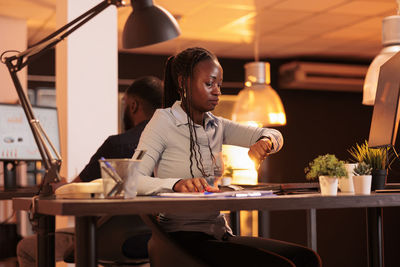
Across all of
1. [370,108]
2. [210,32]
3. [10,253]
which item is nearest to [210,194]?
[10,253]

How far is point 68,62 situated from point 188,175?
2.10 m

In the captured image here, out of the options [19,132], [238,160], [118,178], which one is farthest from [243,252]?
[19,132]

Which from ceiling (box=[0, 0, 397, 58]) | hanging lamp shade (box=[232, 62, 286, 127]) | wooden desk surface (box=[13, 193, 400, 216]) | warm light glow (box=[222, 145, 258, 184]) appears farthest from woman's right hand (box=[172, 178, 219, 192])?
ceiling (box=[0, 0, 397, 58])

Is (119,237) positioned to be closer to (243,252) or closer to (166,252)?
(166,252)

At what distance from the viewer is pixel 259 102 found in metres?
4.95

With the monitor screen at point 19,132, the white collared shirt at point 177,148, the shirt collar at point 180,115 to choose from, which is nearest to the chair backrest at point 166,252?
the white collared shirt at point 177,148

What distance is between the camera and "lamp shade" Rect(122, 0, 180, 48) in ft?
6.31

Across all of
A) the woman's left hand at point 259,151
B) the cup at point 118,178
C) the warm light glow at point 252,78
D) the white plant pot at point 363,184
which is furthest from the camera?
the warm light glow at point 252,78

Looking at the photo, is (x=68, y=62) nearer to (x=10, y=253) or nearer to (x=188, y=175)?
(x=10, y=253)

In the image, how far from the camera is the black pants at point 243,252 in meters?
1.69

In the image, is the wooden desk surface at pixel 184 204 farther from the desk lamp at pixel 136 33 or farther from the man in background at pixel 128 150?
the man in background at pixel 128 150

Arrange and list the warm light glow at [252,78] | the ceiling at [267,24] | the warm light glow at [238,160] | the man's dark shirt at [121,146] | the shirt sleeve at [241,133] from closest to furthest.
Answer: the shirt sleeve at [241,133], the man's dark shirt at [121,146], the warm light glow at [238,160], the warm light glow at [252,78], the ceiling at [267,24]

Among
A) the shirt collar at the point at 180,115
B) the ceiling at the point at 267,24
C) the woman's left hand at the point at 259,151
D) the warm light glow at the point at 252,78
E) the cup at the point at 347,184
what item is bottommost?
the cup at the point at 347,184

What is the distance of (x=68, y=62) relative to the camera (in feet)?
12.7
